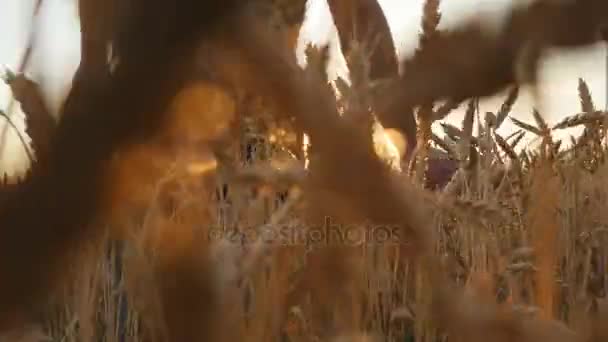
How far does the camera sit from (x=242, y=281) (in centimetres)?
49

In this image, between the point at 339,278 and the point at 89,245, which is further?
the point at 339,278

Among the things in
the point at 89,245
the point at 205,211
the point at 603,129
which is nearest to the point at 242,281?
the point at 205,211

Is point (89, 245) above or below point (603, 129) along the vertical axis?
below

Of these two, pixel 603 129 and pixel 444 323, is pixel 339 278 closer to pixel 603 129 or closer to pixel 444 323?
pixel 444 323

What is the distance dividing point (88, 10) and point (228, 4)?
5cm

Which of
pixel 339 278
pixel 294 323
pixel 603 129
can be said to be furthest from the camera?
pixel 603 129

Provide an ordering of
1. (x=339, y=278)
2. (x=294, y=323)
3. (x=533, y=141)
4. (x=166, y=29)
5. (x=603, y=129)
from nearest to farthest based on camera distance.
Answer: (x=166, y=29)
(x=339, y=278)
(x=294, y=323)
(x=533, y=141)
(x=603, y=129)

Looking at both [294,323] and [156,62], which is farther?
[294,323]

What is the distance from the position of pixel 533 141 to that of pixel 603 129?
0.19 metres

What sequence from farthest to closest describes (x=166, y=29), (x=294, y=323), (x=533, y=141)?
(x=533, y=141) < (x=294, y=323) < (x=166, y=29)

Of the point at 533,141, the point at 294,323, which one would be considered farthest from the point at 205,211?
the point at 533,141

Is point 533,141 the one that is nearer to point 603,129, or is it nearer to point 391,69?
point 603,129

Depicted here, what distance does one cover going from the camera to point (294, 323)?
1.98 ft

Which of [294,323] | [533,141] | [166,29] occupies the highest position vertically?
[533,141]
